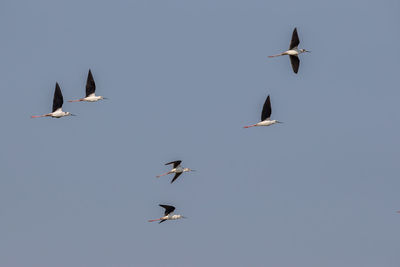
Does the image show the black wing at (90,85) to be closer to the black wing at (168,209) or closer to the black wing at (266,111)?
the black wing at (168,209)

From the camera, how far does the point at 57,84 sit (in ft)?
313

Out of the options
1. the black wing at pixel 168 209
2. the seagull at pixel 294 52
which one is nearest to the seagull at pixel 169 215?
the black wing at pixel 168 209

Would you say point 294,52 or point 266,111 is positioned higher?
point 294,52

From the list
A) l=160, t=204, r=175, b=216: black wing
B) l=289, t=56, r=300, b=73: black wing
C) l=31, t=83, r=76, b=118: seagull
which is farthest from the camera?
l=160, t=204, r=175, b=216: black wing

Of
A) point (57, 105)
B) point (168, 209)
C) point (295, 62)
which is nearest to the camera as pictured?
point (295, 62)

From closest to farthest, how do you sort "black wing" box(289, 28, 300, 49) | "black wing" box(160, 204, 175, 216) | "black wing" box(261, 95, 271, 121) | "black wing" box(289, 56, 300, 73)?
"black wing" box(289, 56, 300, 73) → "black wing" box(289, 28, 300, 49) → "black wing" box(261, 95, 271, 121) → "black wing" box(160, 204, 175, 216)

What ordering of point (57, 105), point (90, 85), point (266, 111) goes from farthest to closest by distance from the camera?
1. point (90, 85)
2. point (57, 105)
3. point (266, 111)

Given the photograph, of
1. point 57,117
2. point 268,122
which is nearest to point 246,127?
point 268,122

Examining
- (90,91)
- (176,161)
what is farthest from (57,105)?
(176,161)

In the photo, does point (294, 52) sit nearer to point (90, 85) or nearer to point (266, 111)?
point (266, 111)

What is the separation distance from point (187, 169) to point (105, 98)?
10.6 m

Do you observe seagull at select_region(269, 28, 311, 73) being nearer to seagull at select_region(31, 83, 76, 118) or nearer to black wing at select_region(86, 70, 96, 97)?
black wing at select_region(86, 70, 96, 97)

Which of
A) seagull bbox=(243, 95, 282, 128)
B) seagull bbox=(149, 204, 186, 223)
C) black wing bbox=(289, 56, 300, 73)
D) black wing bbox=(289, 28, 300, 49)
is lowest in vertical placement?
seagull bbox=(149, 204, 186, 223)

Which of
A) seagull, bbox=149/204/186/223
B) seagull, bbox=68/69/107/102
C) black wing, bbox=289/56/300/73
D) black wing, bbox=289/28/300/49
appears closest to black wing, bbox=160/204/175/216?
seagull, bbox=149/204/186/223
